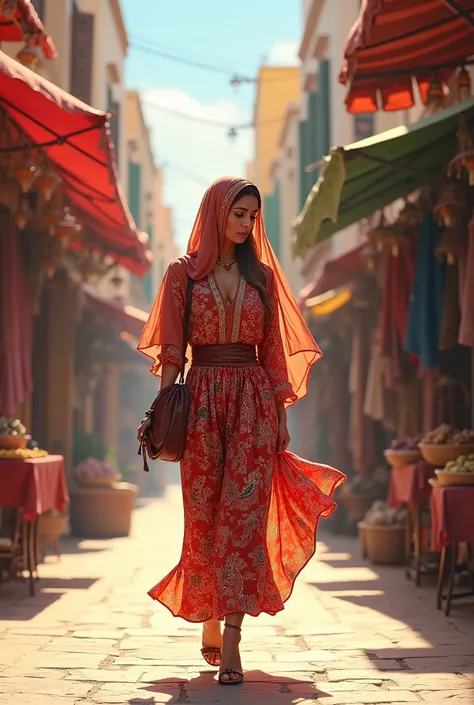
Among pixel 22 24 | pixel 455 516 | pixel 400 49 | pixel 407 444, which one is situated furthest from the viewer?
pixel 407 444

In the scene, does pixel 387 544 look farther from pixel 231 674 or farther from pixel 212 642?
pixel 231 674

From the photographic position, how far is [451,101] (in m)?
8.68

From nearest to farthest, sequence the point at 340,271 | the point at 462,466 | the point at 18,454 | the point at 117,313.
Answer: the point at 462,466
the point at 18,454
the point at 340,271
the point at 117,313

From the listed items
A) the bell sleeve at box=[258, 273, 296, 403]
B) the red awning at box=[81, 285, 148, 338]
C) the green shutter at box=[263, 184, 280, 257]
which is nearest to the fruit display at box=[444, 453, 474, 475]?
the bell sleeve at box=[258, 273, 296, 403]

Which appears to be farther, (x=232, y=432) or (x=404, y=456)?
(x=404, y=456)

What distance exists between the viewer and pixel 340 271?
477 inches

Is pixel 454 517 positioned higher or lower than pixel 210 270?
lower

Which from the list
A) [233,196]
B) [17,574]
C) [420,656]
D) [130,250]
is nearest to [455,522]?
[420,656]

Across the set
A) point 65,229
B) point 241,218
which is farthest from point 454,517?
point 65,229

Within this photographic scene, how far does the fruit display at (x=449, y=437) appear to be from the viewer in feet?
24.7

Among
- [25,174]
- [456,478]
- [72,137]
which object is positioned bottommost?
[456,478]

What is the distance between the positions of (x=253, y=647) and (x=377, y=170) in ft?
12.1

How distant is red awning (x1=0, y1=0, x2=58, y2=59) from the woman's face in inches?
103

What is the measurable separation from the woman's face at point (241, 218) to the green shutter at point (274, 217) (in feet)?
82.7
